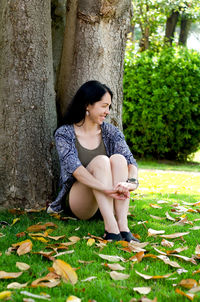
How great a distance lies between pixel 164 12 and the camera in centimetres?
1628

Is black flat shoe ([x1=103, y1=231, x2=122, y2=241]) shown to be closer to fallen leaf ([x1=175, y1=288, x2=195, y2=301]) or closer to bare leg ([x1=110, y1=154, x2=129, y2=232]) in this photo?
bare leg ([x1=110, y1=154, x2=129, y2=232])

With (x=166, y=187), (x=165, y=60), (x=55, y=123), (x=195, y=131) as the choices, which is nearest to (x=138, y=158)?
(x=195, y=131)

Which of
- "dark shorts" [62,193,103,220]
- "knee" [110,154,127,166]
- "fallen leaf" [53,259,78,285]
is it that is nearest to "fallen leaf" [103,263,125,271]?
"fallen leaf" [53,259,78,285]

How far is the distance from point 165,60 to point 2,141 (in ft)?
24.2

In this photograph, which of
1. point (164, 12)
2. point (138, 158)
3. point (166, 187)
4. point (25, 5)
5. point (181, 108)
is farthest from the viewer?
point (164, 12)

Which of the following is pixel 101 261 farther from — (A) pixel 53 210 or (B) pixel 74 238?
(A) pixel 53 210

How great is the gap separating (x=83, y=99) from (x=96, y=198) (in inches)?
39.1

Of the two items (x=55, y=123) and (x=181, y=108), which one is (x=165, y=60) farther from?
(x=55, y=123)

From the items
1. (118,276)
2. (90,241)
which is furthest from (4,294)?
(90,241)

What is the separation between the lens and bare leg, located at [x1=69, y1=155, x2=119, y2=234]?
3.50 m

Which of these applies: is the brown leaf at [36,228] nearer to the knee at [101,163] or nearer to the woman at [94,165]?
the woman at [94,165]

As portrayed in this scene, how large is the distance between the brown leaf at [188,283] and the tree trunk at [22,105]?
6.80ft

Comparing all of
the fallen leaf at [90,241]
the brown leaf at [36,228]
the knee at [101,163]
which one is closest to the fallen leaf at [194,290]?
the fallen leaf at [90,241]

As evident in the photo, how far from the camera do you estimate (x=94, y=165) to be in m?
3.68
